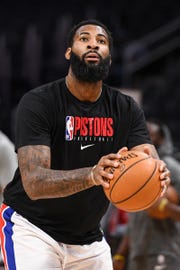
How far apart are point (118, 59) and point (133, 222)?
8.36 m

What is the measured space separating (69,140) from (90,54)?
52cm

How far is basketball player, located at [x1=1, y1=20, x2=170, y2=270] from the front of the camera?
12.3 ft

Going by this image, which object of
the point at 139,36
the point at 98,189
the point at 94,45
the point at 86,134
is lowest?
the point at 98,189

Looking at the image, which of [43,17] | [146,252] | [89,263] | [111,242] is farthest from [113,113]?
[43,17]

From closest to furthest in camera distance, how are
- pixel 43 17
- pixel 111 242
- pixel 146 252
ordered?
1. pixel 146 252
2. pixel 111 242
3. pixel 43 17

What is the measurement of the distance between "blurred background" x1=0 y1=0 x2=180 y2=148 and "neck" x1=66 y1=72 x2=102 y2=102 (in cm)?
725

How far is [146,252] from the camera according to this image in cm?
577

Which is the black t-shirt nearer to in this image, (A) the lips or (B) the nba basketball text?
(B) the nba basketball text

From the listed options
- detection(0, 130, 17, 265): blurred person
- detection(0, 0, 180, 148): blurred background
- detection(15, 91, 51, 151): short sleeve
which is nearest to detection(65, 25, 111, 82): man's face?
detection(15, 91, 51, 151): short sleeve

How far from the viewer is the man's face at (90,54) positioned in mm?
3839

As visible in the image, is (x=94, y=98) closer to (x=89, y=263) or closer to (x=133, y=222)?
(x=89, y=263)

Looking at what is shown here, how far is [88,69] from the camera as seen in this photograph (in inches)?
150

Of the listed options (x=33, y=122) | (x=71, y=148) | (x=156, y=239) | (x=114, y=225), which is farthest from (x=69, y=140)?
(x=114, y=225)

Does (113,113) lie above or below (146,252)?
above
